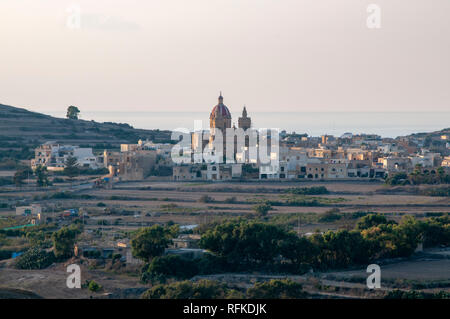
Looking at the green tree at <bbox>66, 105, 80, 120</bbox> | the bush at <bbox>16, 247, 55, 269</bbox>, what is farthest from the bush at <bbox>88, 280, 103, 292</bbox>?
the green tree at <bbox>66, 105, 80, 120</bbox>

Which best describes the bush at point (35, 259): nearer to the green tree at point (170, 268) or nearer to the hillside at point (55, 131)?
the green tree at point (170, 268)

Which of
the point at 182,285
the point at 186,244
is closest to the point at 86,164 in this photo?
the point at 186,244

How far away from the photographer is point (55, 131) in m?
69.6

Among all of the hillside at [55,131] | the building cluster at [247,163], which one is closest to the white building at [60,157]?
the building cluster at [247,163]

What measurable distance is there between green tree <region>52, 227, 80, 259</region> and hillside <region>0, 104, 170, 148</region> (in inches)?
1597

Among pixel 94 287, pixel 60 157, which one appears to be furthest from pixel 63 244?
pixel 60 157

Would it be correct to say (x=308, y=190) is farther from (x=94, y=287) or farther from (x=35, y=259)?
(x=94, y=287)

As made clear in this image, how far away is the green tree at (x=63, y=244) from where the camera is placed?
21.6 m

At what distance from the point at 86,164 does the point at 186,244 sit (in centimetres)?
3019

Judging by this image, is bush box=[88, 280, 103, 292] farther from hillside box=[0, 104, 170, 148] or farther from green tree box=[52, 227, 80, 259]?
hillside box=[0, 104, 170, 148]

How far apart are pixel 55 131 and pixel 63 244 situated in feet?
162

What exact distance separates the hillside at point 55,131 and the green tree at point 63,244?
40.6 meters

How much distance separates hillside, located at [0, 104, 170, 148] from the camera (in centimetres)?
6519
